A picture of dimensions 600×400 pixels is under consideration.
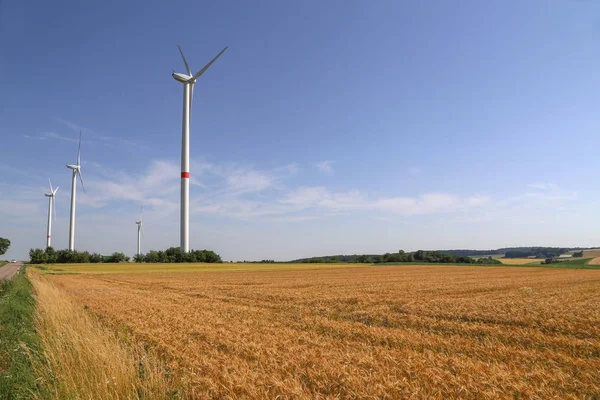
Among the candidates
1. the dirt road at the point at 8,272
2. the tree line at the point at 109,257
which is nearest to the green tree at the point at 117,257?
the tree line at the point at 109,257

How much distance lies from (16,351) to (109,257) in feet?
428

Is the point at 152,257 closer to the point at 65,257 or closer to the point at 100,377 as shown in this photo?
the point at 65,257

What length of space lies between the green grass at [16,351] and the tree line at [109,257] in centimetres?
10376

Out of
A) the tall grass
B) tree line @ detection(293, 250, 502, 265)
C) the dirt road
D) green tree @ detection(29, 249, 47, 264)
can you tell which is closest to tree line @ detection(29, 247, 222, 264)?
green tree @ detection(29, 249, 47, 264)

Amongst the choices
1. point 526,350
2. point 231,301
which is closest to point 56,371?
point 526,350

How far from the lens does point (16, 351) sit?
31.2ft

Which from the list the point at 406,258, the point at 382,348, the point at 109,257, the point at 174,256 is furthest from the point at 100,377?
the point at 109,257

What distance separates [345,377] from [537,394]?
2.97m

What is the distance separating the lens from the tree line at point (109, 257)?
118125 millimetres

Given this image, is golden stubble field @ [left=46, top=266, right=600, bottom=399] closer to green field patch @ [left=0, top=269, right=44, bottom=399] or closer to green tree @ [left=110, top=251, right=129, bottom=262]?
green field patch @ [left=0, top=269, right=44, bottom=399]

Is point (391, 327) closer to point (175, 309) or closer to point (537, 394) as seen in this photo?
point (537, 394)

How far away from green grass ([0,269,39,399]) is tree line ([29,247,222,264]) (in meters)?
104

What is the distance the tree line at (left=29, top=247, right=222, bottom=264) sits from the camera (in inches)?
4651

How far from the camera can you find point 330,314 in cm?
1523
